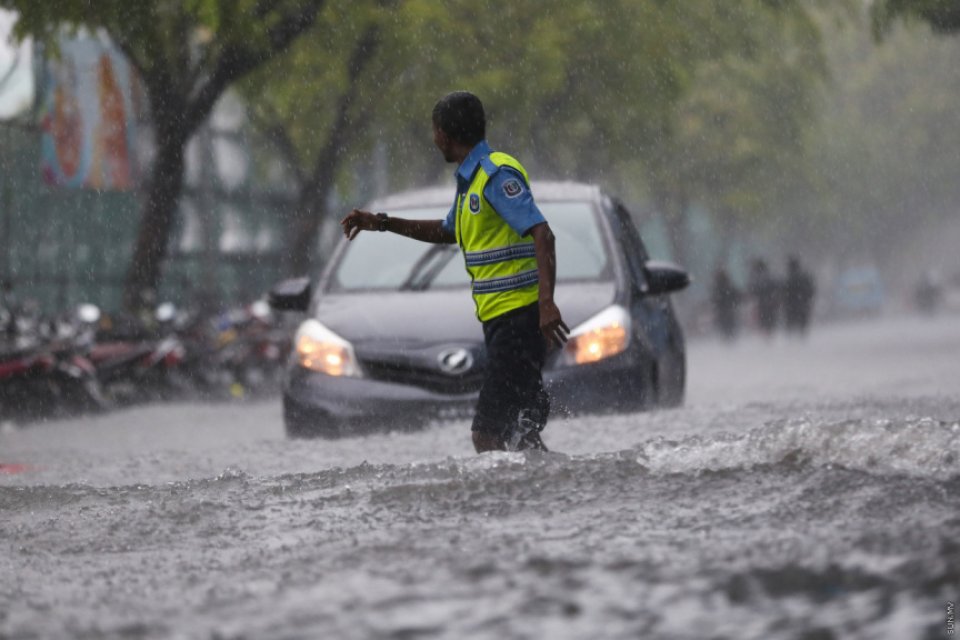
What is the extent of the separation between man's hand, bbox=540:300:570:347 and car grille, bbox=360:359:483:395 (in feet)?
7.91

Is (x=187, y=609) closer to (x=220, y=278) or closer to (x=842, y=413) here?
(x=842, y=413)

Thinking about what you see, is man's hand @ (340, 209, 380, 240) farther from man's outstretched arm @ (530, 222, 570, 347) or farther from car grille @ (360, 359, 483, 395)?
car grille @ (360, 359, 483, 395)

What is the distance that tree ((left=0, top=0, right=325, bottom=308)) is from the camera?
17.5 metres

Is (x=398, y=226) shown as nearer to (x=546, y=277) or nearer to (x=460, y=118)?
(x=460, y=118)

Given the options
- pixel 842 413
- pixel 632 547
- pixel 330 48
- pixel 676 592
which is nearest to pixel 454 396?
pixel 842 413

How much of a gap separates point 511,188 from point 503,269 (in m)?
0.31

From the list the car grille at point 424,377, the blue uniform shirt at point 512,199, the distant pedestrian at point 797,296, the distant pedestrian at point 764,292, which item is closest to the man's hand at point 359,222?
the blue uniform shirt at point 512,199

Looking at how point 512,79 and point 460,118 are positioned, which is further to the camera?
point 512,79

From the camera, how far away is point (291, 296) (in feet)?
31.5

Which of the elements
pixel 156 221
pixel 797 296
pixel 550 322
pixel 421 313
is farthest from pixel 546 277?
pixel 797 296

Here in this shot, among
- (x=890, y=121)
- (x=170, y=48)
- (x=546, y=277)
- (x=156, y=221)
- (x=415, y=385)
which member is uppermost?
(x=890, y=121)

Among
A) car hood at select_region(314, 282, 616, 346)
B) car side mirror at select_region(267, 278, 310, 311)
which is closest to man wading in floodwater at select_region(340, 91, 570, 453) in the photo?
car hood at select_region(314, 282, 616, 346)

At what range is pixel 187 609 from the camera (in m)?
4.49

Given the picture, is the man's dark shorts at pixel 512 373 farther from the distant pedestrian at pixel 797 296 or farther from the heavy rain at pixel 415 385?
the distant pedestrian at pixel 797 296
